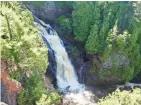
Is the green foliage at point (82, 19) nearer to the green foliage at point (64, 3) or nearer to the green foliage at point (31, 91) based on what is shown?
the green foliage at point (64, 3)

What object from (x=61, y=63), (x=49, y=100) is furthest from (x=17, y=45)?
(x=61, y=63)

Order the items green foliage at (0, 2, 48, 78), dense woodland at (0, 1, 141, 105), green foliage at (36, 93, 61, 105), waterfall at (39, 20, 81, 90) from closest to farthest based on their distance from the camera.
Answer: green foliage at (36, 93, 61, 105) < green foliage at (0, 2, 48, 78) < dense woodland at (0, 1, 141, 105) < waterfall at (39, 20, 81, 90)

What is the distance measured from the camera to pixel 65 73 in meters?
49.5

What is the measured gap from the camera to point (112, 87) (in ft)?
161

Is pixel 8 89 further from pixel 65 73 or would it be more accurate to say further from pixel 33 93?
pixel 65 73

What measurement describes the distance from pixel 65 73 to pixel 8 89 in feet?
56.0

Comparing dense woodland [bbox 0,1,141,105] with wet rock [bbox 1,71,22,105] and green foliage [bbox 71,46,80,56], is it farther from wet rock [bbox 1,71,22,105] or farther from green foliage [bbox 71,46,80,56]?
green foliage [bbox 71,46,80,56]

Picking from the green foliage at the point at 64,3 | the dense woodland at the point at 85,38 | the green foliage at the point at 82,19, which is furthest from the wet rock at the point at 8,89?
the green foliage at the point at 64,3

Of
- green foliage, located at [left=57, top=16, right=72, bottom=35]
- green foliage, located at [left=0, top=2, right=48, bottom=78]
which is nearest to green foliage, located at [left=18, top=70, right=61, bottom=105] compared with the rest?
green foliage, located at [left=0, top=2, right=48, bottom=78]

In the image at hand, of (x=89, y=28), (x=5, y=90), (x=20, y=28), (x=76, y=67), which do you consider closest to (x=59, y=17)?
(x=89, y=28)

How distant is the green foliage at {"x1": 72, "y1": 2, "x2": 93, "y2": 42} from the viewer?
51.8 m

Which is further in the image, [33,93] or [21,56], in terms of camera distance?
[21,56]

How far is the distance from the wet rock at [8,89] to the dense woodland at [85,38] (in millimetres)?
1095

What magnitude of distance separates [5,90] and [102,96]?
55.8ft
